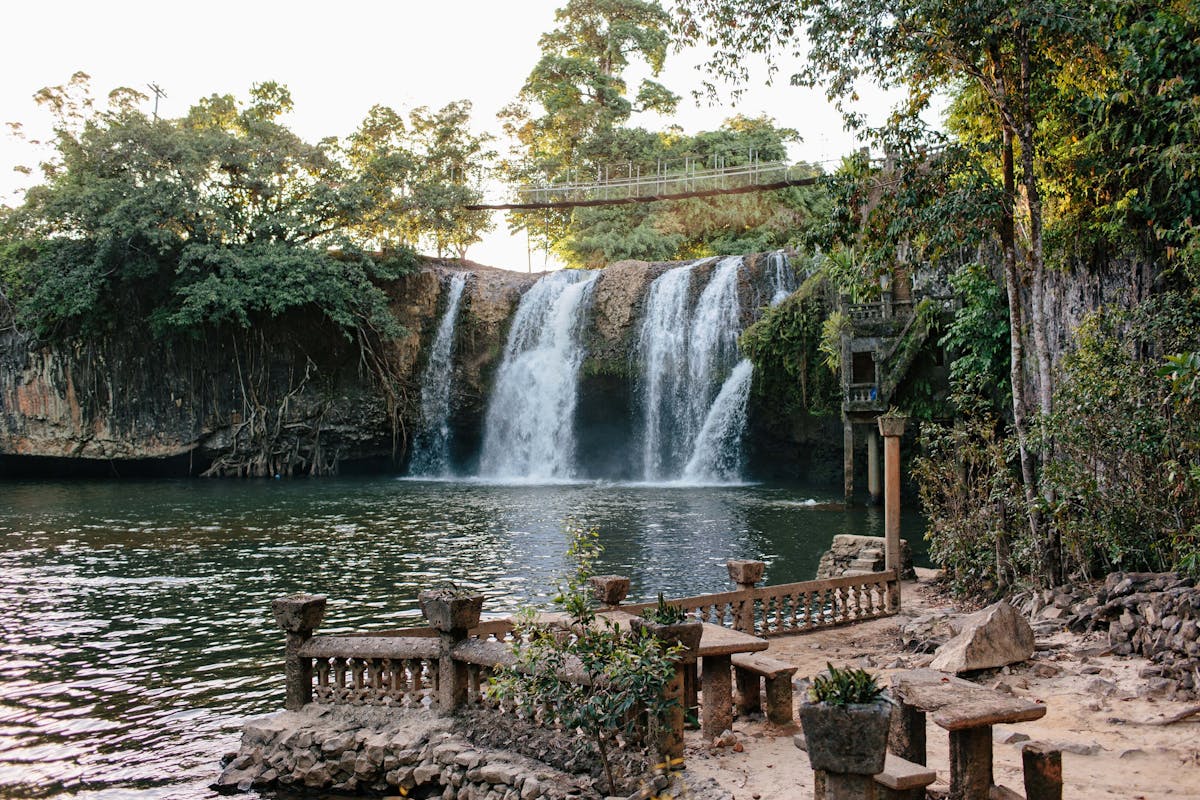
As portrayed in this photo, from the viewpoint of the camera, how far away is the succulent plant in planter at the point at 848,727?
13.8ft

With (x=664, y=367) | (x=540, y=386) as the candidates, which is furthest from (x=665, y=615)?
(x=540, y=386)

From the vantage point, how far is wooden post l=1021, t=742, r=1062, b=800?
497 centimetres

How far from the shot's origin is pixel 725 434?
2911cm

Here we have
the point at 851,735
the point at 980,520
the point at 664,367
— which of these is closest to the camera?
the point at 851,735

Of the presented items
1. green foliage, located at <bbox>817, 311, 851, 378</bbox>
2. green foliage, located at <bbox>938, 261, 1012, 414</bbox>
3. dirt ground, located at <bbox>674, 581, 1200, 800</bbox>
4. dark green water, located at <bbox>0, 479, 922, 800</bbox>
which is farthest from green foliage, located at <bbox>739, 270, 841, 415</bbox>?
dirt ground, located at <bbox>674, 581, 1200, 800</bbox>

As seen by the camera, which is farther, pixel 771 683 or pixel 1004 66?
pixel 1004 66

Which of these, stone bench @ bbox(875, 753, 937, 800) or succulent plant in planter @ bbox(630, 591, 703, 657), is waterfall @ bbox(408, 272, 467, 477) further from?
stone bench @ bbox(875, 753, 937, 800)

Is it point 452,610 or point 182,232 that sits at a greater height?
point 182,232

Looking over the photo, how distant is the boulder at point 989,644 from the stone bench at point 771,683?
180cm

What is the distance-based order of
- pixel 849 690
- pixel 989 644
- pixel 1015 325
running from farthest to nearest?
pixel 1015 325 < pixel 989 644 < pixel 849 690

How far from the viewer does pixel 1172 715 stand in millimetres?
6465

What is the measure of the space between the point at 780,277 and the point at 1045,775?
25.5 metres

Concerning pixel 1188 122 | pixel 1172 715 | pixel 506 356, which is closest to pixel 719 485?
pixel 506 356

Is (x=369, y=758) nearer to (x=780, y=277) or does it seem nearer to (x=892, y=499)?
(x=892, y=499)
